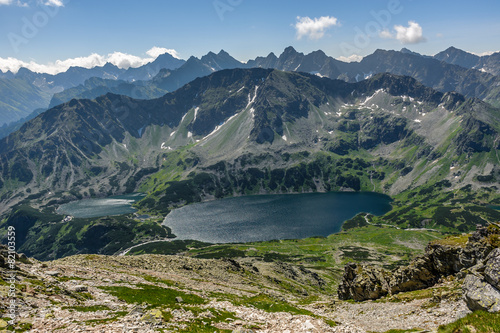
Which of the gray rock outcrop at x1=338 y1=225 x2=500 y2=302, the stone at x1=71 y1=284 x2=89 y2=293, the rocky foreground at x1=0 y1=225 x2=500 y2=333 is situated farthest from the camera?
the gray rock outcrop at x1=338 y1=225 x2=500 y2=302

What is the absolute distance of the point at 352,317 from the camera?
43031 millimetres

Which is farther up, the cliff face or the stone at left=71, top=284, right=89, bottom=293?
the stone at left=71, top=284, right=89, bottom=293

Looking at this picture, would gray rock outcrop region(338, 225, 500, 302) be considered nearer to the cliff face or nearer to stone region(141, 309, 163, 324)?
the cliff face

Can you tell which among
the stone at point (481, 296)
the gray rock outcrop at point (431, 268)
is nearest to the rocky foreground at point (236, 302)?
the stone at point (481, 296)

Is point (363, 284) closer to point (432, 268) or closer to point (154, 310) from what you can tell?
point (432, 268)

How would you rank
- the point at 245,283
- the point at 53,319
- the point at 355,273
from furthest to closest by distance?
1. the point at 245,283
2. the point at 355,273
3. the point at 53,319

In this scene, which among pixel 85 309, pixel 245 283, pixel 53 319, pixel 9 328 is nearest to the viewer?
pixel 9 328

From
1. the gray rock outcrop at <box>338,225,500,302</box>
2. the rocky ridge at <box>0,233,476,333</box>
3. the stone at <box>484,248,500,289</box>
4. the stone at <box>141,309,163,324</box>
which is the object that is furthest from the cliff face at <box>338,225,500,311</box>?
the stone at <box>141,309,163,324</box>

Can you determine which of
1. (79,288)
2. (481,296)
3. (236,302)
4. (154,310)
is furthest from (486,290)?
(79,288)

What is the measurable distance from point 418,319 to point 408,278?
2745cm

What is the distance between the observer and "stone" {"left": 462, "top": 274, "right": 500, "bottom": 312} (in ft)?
70.1

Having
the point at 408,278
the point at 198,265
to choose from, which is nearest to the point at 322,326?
the point at 408,278

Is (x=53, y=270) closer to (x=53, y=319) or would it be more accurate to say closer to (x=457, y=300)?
(x=53, y=319)

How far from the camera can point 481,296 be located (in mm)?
22422
